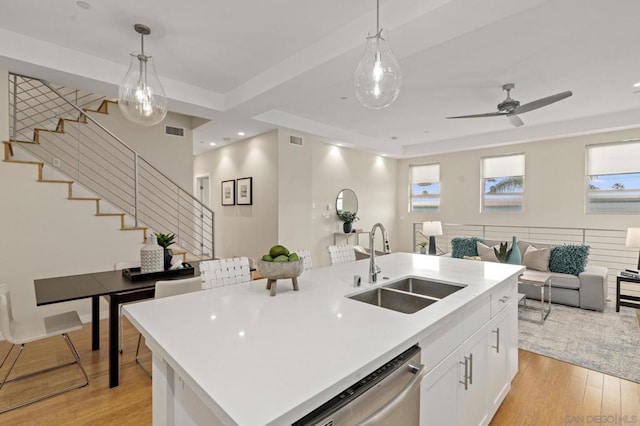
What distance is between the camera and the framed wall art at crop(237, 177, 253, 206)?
19.9ft

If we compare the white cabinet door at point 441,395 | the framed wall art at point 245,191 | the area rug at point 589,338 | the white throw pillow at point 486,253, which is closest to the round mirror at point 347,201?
the framed wall art at point 245,191

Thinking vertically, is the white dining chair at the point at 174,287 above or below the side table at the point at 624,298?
above

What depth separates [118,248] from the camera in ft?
12.5

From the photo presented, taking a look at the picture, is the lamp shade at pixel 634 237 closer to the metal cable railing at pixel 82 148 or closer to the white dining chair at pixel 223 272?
the white dining chair at pixel 223 272

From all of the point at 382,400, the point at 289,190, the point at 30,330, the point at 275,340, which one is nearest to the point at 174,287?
the point at 30,330

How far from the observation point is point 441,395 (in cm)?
→ 139

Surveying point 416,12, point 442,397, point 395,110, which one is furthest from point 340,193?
point 442,397

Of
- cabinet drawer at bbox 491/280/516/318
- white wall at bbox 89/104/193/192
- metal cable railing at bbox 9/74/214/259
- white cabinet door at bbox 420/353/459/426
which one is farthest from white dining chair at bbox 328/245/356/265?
Answer: white wall at bbox 89/104/193/192

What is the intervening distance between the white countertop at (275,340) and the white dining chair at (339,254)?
3.11 ft

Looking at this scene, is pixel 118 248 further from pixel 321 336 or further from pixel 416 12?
pixel 416 12

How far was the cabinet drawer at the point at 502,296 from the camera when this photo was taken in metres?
1.93

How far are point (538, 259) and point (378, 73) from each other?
13.7 ft

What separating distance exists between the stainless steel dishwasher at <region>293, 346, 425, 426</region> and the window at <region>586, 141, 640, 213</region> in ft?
20.9

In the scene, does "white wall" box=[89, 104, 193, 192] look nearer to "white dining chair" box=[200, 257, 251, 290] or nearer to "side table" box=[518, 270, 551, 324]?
"white dining chair" box=[200, 257, 251, 290]
